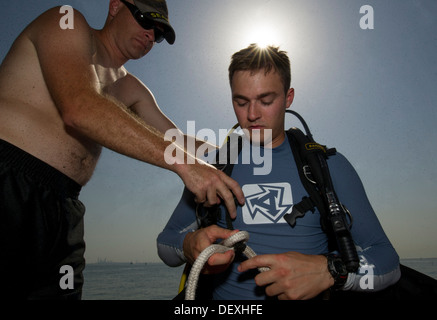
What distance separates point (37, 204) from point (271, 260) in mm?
1926

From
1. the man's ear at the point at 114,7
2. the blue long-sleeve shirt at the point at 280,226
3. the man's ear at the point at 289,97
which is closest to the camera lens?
the blue long-sleeve shirt at the point at 280,226

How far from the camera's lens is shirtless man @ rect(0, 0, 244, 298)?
1.61 metres

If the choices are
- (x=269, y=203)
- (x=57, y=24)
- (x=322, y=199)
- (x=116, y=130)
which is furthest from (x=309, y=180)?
(x=57, y=24)

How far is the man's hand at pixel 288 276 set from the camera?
1557 mm

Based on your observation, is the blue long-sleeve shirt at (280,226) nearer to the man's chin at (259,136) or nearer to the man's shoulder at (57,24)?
the man's chin at (259,136)

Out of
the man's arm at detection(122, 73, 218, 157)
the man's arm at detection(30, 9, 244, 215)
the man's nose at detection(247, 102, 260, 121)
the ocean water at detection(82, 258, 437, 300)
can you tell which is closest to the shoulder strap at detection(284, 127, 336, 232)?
the man's nose at detection(247, 102, 260, 121)

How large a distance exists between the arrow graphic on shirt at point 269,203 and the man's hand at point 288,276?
0.56 m

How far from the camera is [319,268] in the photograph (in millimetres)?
1667

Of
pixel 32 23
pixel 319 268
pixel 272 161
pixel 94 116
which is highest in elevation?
pixel 32 23

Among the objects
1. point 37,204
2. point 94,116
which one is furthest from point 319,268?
point 37,204

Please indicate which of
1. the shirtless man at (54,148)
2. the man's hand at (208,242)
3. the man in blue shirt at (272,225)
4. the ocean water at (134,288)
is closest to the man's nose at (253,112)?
the man in blue shirt at (272,225)

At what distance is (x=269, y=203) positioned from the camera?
7.27 ft
